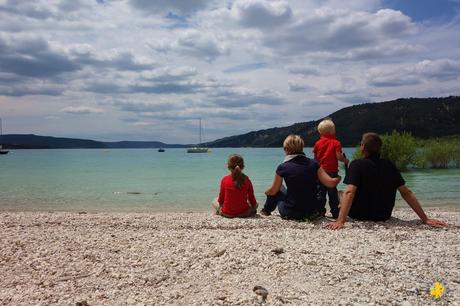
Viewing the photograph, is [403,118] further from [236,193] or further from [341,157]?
[341,157]

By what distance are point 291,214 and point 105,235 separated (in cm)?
405

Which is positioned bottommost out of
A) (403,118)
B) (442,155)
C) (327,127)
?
(442,155)

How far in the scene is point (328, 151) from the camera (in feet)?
29.9

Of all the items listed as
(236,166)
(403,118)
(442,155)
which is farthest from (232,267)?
(403,118)

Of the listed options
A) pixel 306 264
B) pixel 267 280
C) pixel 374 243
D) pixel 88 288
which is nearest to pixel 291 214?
pixel 374 243

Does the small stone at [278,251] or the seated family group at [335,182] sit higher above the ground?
the seated family group at [335,182]

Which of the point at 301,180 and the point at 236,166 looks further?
the point at 236,166

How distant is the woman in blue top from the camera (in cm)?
852

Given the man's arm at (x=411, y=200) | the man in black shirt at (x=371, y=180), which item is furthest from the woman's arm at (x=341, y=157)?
the man's arm at (x=411, y=200)

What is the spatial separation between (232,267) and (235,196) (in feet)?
15.8

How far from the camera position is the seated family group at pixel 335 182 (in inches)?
324

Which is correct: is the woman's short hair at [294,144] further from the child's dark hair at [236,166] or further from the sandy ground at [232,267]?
the sandy ground at [232,267]

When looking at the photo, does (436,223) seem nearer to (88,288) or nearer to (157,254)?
(157,254)

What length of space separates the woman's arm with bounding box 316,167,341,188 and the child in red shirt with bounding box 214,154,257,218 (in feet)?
6.62
